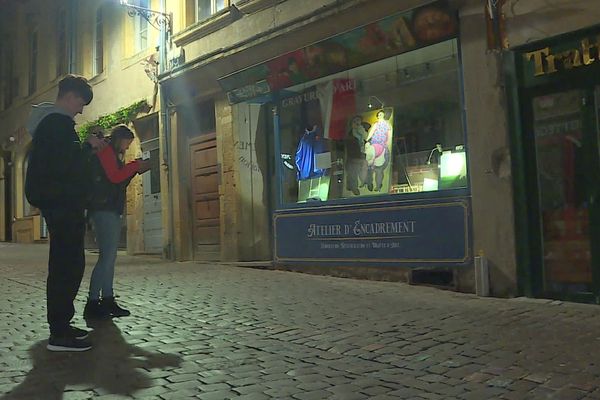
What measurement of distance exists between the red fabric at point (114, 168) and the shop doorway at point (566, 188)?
441 cm

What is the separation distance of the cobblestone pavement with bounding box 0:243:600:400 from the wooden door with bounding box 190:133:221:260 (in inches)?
161

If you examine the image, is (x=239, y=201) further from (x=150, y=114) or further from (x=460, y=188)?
(x=460, y=188)

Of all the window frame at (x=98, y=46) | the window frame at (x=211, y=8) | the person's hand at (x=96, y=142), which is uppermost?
the window frame at (x=98, y=46)

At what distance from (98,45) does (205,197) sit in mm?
6341

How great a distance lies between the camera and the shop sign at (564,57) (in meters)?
6.31

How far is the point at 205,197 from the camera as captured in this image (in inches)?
457

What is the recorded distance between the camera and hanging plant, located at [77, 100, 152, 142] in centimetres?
1302

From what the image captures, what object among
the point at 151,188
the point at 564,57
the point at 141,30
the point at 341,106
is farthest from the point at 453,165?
the point at 141,30

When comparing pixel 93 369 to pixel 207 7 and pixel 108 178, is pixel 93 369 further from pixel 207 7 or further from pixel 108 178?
pixel 207 7

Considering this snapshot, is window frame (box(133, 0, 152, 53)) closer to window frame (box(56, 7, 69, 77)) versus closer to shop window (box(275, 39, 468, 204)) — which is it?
window frame (box(56, 7, 69, 77))

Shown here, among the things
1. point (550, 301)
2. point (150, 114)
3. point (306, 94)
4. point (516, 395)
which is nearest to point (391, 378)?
point (516, 395)

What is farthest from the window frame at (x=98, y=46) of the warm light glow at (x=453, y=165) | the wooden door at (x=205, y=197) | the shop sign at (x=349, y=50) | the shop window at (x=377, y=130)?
the warm light glow at (x=453, y=165)

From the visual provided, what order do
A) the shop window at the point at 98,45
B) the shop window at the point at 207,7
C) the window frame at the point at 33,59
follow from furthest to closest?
the window frame at the point at 33,59
the shop window at the point at 98,45
the shop window at the point at 207,7

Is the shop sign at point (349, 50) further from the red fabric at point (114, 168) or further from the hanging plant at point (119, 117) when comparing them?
the red fabric at point (114, 168)
